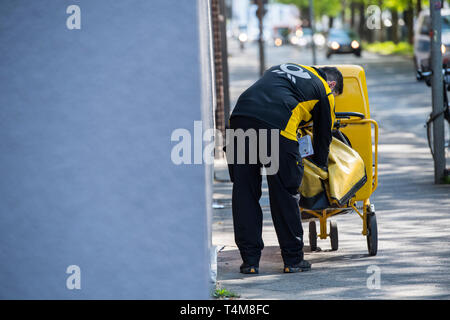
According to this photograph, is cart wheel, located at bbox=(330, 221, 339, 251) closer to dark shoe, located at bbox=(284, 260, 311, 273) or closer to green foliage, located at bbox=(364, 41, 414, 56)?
dark shoe, located at bbox=(284, 260, 311, 273)

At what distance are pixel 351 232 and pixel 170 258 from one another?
376 cm

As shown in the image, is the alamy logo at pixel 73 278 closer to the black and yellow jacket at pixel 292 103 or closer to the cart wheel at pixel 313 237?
the black and yellow jacket at pixel 292 103

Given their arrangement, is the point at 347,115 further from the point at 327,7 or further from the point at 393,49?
the point at 327,7

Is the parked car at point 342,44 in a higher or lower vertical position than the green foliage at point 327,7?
lower

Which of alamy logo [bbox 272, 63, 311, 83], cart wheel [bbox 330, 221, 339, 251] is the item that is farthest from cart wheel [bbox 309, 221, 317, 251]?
alamy logo [bbox 272, 63, 311, 83]

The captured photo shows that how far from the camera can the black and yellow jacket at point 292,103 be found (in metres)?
6.23

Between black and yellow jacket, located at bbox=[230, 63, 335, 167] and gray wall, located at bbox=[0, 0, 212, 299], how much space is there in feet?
5.30

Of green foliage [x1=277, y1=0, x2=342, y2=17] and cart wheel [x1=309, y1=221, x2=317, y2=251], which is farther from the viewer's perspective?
green foliage [x1=277, y1=0, x2=342, y2=17]

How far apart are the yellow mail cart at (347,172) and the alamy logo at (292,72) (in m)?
0.48

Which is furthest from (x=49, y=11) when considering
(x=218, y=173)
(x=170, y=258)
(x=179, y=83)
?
(x=218, y=173)

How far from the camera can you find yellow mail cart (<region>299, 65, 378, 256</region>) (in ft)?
21.8

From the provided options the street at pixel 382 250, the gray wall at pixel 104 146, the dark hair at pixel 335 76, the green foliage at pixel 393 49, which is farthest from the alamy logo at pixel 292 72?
the green foliage at pixel 393 49

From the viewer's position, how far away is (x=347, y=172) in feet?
21.8
